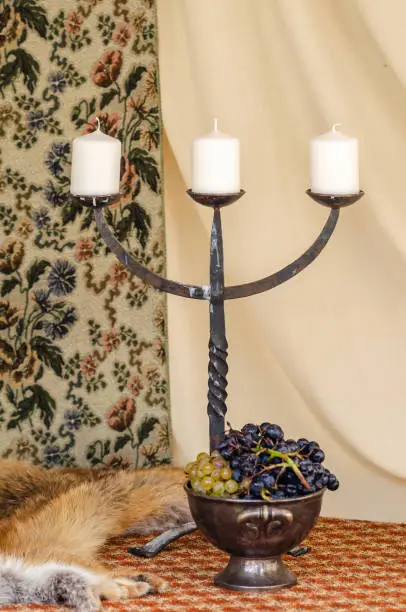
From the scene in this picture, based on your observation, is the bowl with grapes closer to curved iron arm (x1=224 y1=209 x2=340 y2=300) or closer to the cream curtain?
curved iron arm (x1=224 y1=209 x2=340 y2=300)

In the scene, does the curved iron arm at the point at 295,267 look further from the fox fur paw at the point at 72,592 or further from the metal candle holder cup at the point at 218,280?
the fox fur paw at the point at 72,592

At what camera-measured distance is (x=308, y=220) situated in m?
2.02

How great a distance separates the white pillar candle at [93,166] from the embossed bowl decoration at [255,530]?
457mm

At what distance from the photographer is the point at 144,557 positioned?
5.50 ft

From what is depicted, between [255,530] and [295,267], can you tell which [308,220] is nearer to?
[295,267]

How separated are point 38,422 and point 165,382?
0.88 ft

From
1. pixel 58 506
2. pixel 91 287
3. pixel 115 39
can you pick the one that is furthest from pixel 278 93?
pixel 58 506

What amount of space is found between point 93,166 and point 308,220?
1.88 feet

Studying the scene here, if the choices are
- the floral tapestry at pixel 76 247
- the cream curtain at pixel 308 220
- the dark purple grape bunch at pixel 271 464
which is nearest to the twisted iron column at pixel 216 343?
the dark purple grape bunch at pixel 271 464

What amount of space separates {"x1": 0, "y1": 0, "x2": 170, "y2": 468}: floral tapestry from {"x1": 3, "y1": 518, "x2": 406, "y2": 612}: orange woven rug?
41 centimetres

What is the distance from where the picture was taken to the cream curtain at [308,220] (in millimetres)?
1922

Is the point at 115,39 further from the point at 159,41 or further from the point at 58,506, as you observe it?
the point at 58,506

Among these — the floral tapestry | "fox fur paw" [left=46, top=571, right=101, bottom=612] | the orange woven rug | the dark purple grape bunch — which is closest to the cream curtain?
the floral tapestry

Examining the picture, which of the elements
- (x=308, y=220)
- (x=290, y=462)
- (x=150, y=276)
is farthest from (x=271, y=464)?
(x=308, y=220)
